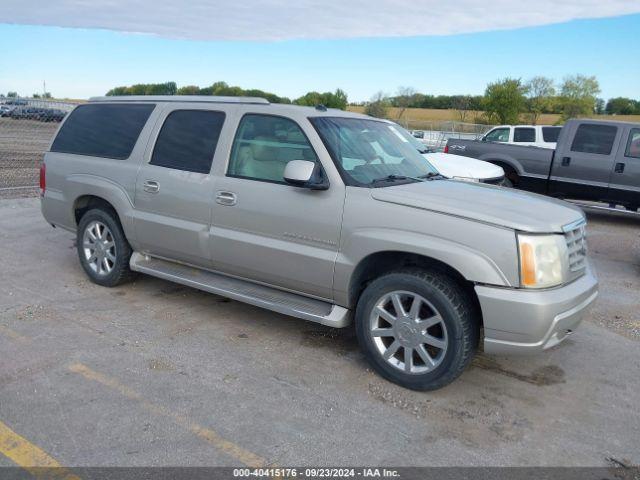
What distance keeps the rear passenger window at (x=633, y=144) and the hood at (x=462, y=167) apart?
321cm

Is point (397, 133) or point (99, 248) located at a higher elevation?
point (397, 133)

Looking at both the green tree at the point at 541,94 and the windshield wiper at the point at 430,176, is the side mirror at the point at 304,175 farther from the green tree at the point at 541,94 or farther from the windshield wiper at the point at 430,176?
the green tree at the point at 541,94

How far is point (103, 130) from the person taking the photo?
5793mm

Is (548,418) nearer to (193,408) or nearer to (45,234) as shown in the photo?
(193,408)

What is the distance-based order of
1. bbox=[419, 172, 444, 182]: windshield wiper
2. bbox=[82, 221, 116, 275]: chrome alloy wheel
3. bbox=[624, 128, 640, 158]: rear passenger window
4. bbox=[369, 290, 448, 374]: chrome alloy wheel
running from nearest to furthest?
bbox=[369, 290, 448, 374]: chrome alloy wheel, bbox=[419, 172, 444, 182]: windshield wiper, bbox=[82, 221, 116, 275]: chrome alloy wheel, bbox=[624, 128, 640, 158]: rear passenger window

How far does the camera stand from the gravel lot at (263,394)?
321 centimetres

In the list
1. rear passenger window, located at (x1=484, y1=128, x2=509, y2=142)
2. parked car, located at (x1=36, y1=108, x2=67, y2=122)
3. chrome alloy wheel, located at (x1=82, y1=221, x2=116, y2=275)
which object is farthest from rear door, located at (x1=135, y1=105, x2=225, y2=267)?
rear passenger window, located at (x1=484, y1=128, x2=509, y2=142)

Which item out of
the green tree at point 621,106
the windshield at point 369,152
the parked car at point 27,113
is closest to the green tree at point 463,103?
the green tree at point 621,106

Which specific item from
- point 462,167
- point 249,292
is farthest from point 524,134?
point 249,292

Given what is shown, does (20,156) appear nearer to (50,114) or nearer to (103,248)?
(50,114)

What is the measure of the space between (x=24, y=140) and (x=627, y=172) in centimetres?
2312

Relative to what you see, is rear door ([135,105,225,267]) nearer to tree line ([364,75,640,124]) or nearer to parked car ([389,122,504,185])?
parked car ([389,122,504,185])

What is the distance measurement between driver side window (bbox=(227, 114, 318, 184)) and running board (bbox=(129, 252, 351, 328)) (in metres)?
0.89

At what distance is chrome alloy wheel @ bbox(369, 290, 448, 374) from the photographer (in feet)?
12.5
